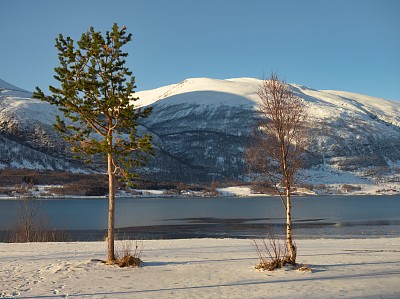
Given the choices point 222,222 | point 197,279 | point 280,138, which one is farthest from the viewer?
point 222,222

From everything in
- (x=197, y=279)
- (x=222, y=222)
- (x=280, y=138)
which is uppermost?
(x=280, y=138)

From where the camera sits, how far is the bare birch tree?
20844mm

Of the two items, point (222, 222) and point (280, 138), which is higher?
point (280, 138)

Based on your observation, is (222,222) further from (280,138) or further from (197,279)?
(197,279)

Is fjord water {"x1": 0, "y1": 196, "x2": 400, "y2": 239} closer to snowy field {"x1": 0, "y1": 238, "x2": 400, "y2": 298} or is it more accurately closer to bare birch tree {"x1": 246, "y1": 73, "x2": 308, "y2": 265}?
snowy field {"x1": 0, "y1": 238, "x2": 400, "y2": 298}

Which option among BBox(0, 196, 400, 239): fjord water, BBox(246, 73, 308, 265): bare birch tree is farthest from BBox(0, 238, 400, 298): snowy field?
BBox(0, 196, 400, 239): fjord water

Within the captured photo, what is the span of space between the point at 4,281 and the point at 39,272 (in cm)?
221

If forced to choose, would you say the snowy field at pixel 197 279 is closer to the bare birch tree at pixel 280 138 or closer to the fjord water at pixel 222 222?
the bare birch tree at pixel 280 138

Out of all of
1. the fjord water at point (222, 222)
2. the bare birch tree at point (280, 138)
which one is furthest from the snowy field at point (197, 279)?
the fjord water at point (222, 222)

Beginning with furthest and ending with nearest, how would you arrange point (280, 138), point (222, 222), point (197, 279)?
point (222, 222)
point (280, 138)
point (197, 279)

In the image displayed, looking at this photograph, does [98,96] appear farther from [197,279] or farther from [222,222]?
[222,222]

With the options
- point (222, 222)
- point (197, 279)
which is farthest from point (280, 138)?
point (222, 222)

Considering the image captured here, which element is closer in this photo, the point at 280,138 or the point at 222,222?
the point at 280,138

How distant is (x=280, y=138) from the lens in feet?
67.9
